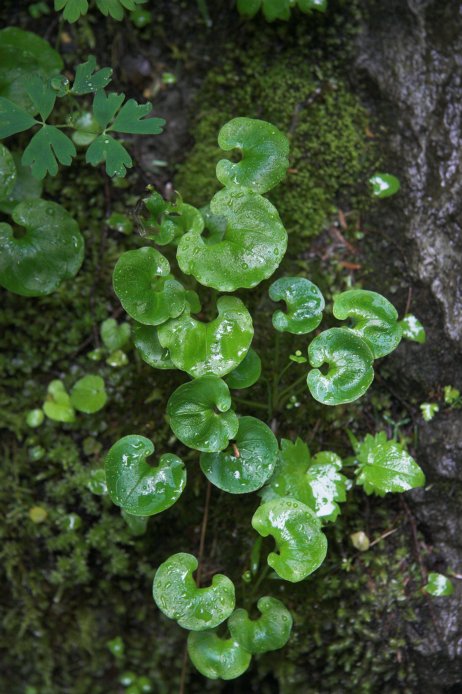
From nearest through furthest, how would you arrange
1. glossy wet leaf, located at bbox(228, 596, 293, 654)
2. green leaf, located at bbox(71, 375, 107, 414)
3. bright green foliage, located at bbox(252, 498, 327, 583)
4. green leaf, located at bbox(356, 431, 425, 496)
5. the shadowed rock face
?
bright green foliage, located at bbox(252, 498, 327, 583) < glossy wet leaf, located at bbox(228, 596, 293, 654) < green leaf, located at bbox(356, 431, 425, 496) < the shadowed rock face < green leaf, located at bbox(71, 375, 107, 414)

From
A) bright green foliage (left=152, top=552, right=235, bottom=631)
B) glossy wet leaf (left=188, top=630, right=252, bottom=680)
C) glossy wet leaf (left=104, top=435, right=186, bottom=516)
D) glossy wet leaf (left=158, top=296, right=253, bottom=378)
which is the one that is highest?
glossy wet leaf (left=158, top=296, right=253, bottom=378)

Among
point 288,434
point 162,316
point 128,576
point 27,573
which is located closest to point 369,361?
point 288,434

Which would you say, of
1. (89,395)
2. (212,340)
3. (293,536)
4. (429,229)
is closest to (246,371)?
(212,340)

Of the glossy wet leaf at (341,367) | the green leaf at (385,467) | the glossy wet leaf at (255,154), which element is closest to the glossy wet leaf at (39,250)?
the glossy wet leaf at (255,154)

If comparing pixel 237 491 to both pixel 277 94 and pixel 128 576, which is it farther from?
pixel 277 94

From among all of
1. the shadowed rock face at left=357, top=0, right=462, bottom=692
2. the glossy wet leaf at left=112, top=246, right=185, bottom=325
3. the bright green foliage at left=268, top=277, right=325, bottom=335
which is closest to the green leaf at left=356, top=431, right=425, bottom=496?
the shadowed rock face at left=357, top=0, right=462, bottom=692

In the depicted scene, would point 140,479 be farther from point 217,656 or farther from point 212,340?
point 217,656

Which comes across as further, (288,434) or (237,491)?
(288,434)

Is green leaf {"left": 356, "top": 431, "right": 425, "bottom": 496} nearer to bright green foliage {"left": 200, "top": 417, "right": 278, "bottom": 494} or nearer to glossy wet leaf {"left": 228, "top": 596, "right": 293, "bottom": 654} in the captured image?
bright green foliage {"left": 200, "top": 417, "right": 278, "bottom": 494}
